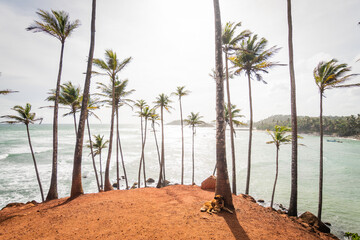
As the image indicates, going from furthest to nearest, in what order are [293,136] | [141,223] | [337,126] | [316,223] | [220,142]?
[337,126], [293,136], [316,223], [220,142], [141,223]

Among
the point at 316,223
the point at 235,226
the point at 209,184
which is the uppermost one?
the point at 235,226

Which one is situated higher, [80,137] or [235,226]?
[80,137]

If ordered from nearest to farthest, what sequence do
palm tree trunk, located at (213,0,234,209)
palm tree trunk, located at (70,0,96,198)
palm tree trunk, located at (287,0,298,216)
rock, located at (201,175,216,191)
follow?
palm tree trunk, located at (213,0,234,209) → palm tree trunk, located at (70,0,96,198) → palm tree trunk, located at (287,0,298,216) → rock, located at (201,175,216,191)

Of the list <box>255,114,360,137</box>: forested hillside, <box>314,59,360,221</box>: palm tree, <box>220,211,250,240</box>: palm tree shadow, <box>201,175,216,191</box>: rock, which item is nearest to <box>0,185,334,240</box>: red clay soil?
<box>220,211,250,240</box>: palm tree shadow

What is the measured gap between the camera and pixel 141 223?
4828 millimetres

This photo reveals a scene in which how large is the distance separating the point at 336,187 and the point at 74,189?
31536 millimetres

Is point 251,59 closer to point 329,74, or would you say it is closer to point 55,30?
point 329,74

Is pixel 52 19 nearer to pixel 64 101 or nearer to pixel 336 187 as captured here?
pixel 64 101

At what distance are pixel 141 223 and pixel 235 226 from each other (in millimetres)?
3186

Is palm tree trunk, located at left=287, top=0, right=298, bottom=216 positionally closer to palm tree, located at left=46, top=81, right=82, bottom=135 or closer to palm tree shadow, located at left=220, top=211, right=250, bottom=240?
palm tree shadow, located at left=220, top=211, right=250, bottom=240

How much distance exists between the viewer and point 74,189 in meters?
8.16

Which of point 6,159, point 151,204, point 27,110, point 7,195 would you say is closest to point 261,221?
point 151,204

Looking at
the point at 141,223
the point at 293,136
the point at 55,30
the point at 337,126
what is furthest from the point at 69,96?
the point at 337,126

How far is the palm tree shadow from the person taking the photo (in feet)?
14.3
